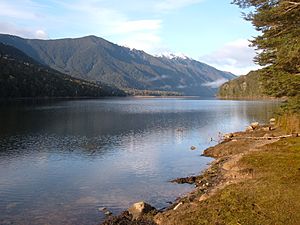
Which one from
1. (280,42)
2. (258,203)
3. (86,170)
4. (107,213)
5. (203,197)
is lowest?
(86,170)

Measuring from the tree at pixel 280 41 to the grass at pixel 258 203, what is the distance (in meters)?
7.72

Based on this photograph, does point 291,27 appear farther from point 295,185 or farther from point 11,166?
point 11,166

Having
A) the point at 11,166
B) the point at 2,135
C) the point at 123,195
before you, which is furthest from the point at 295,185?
the point at 2,135

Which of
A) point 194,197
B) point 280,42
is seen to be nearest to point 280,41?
point 280,42

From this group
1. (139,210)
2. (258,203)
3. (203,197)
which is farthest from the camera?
(203,197)

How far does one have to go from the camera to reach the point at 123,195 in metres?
28.1

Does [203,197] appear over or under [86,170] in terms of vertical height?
over

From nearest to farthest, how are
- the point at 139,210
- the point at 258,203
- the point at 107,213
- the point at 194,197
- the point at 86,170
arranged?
1. the point at 258,203
2. the point at 139,210
3. the point at 107,213
4. the point at 194,197
5. the point at 86,170

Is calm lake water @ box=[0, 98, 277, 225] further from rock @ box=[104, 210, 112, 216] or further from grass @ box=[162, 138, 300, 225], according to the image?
grass @ box=[162, 138, 300, 225]

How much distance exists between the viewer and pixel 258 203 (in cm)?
1909

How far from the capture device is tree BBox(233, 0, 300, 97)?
925 inches

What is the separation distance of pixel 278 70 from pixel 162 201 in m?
18.3

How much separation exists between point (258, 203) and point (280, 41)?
17.1m

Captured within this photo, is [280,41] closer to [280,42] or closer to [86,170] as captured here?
[280,42]
